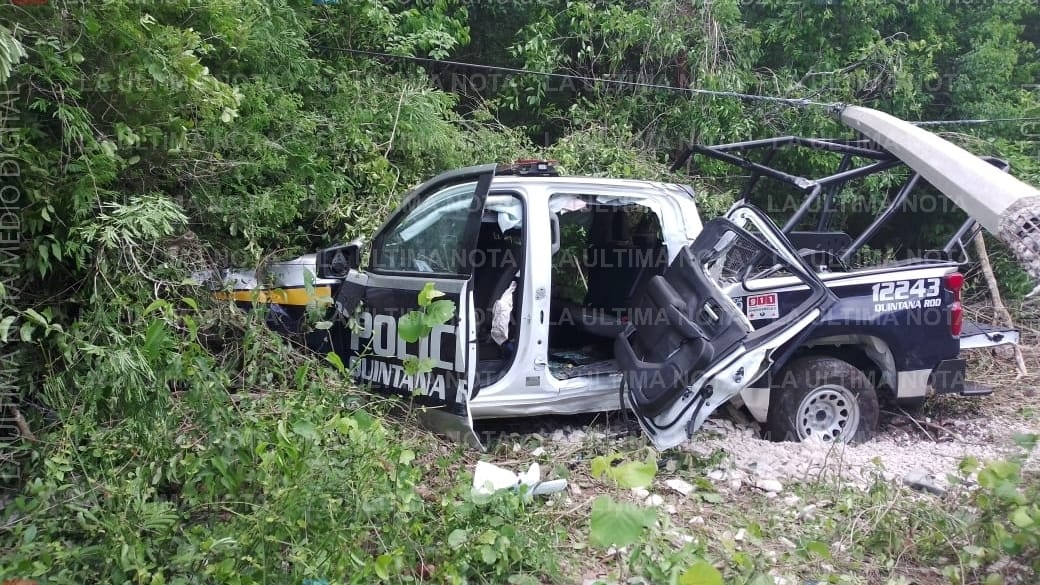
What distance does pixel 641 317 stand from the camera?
15.6 feet

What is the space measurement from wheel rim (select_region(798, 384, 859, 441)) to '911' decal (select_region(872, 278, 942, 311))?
617 mm

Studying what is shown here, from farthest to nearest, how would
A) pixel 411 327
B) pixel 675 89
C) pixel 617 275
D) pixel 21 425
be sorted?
pixel 675 89 → pixel 617 275 → pixel 21 425 → pixel 411 327

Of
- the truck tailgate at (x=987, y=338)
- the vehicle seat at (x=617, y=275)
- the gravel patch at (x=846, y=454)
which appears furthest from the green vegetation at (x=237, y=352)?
the truck tailgate at (x=987, y=338)

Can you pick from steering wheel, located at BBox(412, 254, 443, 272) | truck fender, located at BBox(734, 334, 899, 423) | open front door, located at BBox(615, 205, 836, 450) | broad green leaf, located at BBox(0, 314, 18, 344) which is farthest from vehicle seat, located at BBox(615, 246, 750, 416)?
broad green leaf, located at BBox(0, 314, 18, 344)

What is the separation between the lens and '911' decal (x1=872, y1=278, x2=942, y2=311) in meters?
4.91

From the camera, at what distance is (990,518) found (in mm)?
3275

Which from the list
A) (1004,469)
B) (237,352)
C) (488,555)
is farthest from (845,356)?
(237,352)

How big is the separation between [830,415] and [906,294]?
93 centimetres

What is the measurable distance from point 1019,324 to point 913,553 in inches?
211

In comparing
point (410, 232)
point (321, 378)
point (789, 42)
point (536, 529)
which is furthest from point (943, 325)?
point (789, 42)

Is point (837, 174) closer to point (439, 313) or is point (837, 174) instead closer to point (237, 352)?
point (439, 313)

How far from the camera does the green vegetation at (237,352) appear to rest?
304 cm

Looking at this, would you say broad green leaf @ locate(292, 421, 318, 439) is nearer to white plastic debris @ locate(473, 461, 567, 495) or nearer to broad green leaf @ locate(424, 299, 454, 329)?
broad green leaf @ locate(424, 299, 454, 329)

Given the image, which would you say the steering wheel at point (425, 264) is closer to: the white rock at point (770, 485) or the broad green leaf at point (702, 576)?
the white rock at point (770, 485)
